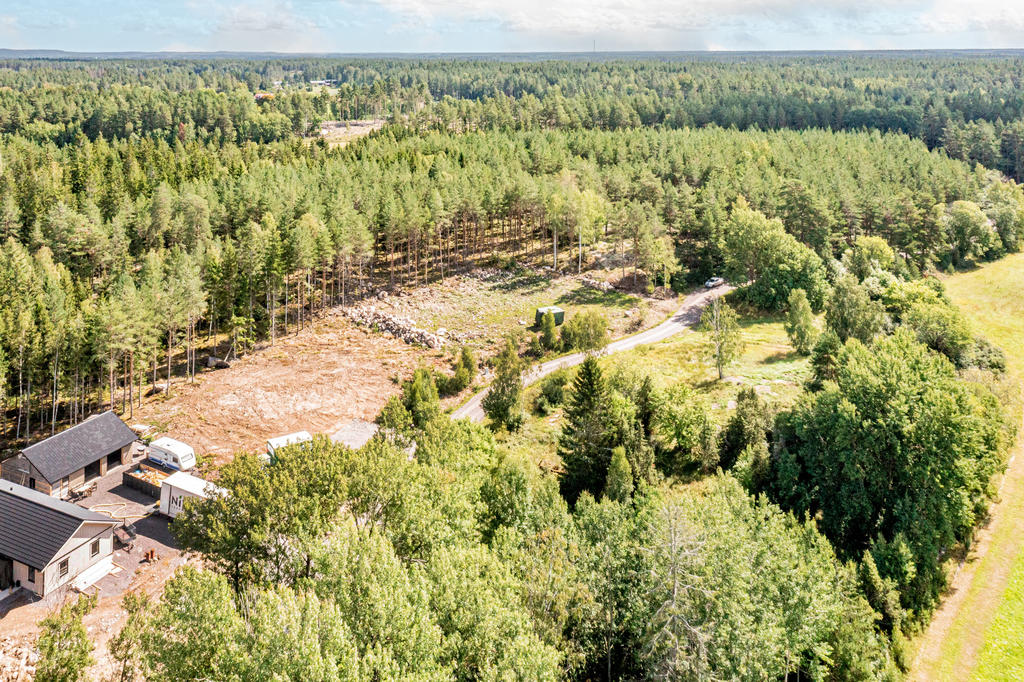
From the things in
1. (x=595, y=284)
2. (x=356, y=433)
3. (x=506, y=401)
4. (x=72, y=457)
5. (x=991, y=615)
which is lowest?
(x=991, y=615)

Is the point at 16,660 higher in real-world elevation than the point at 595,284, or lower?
lower

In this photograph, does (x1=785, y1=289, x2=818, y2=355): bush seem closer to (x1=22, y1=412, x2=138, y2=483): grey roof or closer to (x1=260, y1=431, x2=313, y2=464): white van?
(x1=260, y1=431, x2=313, y2=464): white van

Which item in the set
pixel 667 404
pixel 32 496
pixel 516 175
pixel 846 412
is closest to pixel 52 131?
pixel 516 175

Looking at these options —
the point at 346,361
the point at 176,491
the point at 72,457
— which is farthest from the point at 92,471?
the point at 346,361

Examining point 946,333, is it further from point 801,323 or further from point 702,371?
point 702,371

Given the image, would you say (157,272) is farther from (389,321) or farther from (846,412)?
(846,412)

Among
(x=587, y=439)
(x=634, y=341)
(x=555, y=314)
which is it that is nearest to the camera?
(x=587, y=439)

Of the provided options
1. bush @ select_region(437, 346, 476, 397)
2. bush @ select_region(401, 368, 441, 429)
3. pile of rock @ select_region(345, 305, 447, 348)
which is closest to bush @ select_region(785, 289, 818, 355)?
bush @ select_region(437, 346, 476, 397)

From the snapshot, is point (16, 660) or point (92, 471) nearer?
point (16, 660)
